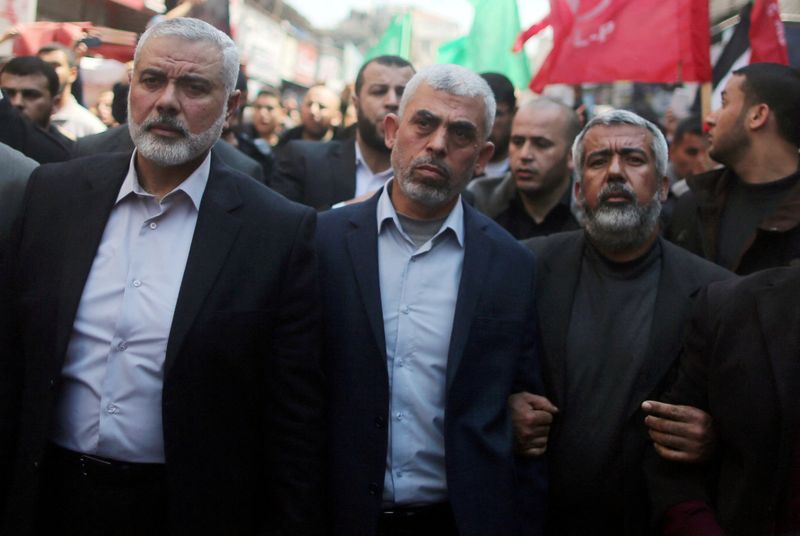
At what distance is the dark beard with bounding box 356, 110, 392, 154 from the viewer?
202 inches

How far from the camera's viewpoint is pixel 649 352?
3.21 metres

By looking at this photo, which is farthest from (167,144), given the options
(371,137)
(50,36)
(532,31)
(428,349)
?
(50,36)

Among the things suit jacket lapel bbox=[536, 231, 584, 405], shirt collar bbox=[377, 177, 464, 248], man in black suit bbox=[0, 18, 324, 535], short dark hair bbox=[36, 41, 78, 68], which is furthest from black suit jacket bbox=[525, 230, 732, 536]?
short dark hair bbox=[36, 41, 78, 68]

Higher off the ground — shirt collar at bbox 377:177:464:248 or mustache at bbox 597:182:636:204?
mustache at bbox 597:182:636:204

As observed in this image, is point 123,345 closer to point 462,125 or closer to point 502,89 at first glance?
point 462,125

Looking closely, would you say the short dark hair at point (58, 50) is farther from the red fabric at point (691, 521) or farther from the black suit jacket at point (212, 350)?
the red fabric at point (691, 521)

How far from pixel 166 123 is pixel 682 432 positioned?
186cm

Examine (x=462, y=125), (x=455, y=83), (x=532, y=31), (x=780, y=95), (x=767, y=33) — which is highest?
(x=767, y=33)

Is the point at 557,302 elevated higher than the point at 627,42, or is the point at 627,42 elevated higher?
the point at 627,42

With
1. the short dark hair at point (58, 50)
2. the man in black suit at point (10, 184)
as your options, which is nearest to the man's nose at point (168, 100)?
the man in black suit at point (10, 184)

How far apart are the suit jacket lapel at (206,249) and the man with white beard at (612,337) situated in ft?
3.77

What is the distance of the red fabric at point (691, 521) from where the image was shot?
2.72 meters

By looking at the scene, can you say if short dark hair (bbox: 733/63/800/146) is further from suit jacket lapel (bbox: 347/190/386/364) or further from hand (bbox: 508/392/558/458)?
suit jacket lapel (bbox: 347/190/386/364)

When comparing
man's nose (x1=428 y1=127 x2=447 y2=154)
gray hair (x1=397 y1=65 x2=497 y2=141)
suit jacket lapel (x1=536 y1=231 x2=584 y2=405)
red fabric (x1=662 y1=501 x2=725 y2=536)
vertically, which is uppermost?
gray hair (x1=397 y1=65 x2=497 y2=141)
